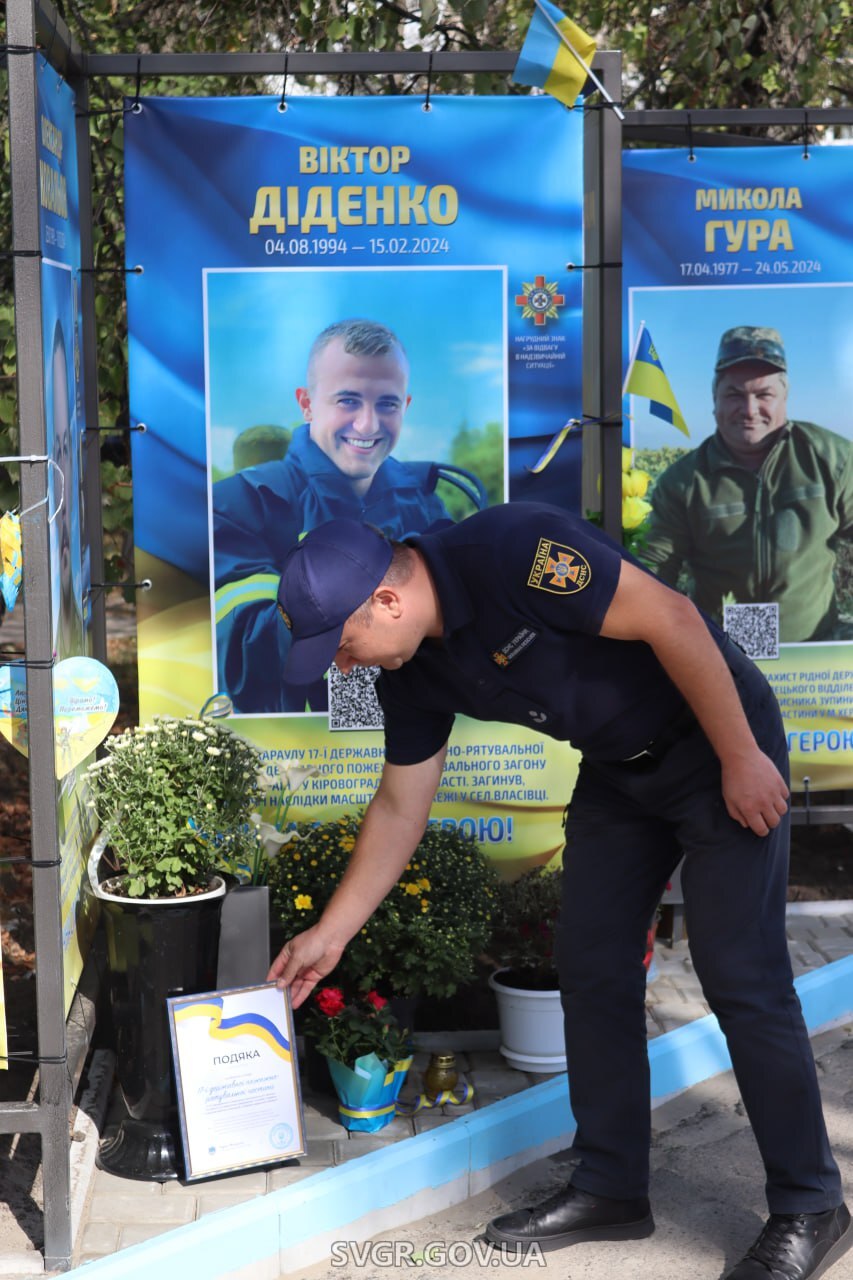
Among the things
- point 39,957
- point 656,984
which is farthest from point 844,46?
point 39,957

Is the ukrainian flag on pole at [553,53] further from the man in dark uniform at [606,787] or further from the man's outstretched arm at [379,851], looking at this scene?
the man's outstretched arm at [379,851]

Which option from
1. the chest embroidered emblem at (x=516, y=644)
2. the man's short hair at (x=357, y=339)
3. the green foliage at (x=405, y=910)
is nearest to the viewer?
the chest embroidered emblem at (x=516, y=644)

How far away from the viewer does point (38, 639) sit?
3.32 m

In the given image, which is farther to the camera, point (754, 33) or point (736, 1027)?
point (754, 33)

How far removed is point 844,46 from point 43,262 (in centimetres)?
670

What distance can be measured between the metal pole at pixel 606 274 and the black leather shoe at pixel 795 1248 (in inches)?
78.7

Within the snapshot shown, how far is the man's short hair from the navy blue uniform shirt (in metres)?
1.59

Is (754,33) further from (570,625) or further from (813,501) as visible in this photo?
(570,625)

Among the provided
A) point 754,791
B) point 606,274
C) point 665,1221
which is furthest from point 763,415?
point 665,1221

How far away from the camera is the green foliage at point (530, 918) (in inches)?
177

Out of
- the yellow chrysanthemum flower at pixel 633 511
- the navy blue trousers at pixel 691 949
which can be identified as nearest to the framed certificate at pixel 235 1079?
the navy blue trousers at pixel 691 949

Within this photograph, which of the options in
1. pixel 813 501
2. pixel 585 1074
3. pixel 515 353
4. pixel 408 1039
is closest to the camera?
pixel 585 1074

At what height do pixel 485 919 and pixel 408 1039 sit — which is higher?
pixel 485 919

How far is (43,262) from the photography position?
11.2 feet
